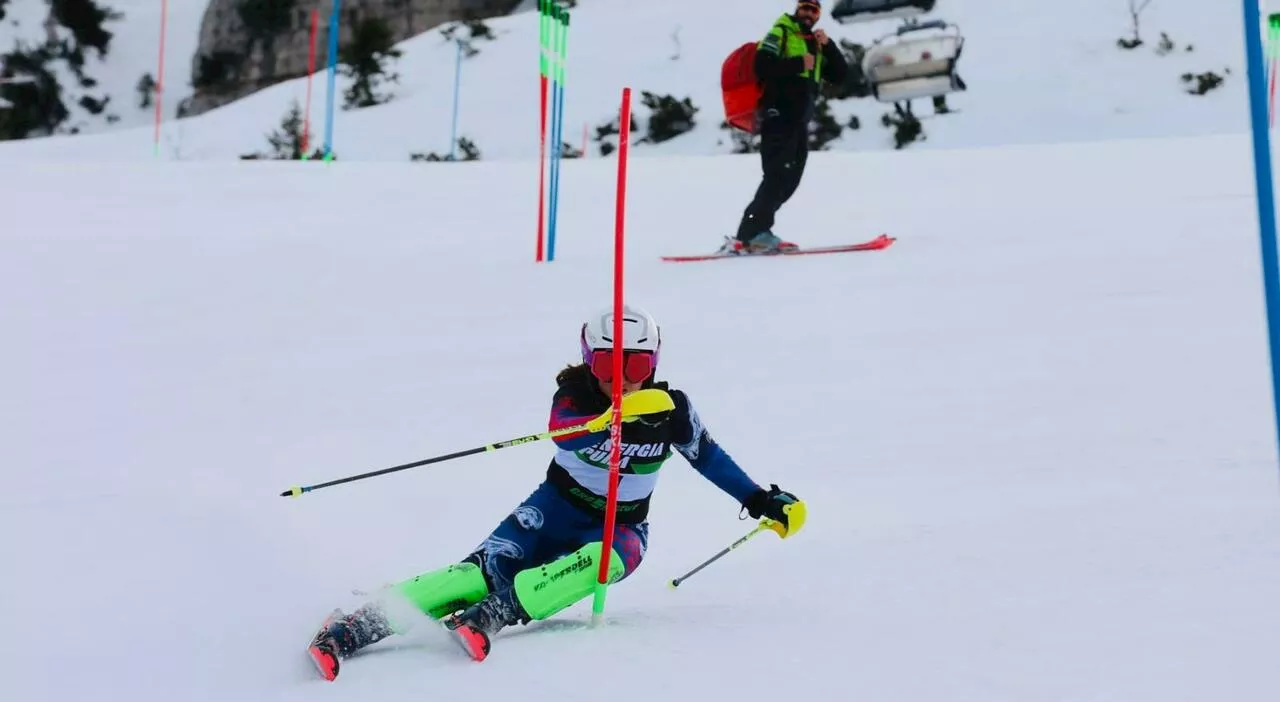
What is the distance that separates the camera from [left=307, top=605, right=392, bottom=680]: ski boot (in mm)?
2721

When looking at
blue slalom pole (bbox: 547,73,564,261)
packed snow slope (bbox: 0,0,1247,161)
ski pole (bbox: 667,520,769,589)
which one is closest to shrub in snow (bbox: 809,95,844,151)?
packed snow slope (bbox: 0,0,1247,161)

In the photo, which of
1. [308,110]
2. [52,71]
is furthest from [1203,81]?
[52,71]

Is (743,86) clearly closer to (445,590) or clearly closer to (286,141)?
(445,590)

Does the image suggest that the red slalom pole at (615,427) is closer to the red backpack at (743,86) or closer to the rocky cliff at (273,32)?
the red backpack at (743,86)


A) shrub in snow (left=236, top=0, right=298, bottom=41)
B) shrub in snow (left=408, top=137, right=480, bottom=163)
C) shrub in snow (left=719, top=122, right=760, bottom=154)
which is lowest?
shrub in snow (left=408, top=137, right=480, bottom=163)

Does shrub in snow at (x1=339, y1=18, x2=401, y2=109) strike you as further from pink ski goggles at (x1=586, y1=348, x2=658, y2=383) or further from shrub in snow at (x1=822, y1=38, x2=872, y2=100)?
pink ski goggles at (x1=586, y1=348, x2=658, y2=383)

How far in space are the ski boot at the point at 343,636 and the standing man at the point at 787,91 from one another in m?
5.09

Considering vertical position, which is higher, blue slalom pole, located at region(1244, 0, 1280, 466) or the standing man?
the standing man

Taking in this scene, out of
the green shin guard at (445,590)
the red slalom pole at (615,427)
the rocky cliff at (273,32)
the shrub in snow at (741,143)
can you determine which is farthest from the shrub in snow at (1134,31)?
the green shin guard at (445,590)

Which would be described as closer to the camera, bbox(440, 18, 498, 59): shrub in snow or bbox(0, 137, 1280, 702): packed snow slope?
bbox(0, 137, 1280, 702): packed snow slope

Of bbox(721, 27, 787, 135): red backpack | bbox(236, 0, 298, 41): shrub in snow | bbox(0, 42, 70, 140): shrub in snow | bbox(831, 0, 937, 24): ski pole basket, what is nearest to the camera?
bbox(721, 27, 787, 135): red backpack

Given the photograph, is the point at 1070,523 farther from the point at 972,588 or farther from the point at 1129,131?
the point at 1129,131

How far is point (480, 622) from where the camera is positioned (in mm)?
2908

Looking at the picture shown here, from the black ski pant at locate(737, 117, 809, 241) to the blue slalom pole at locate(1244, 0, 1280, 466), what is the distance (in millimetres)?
4928
